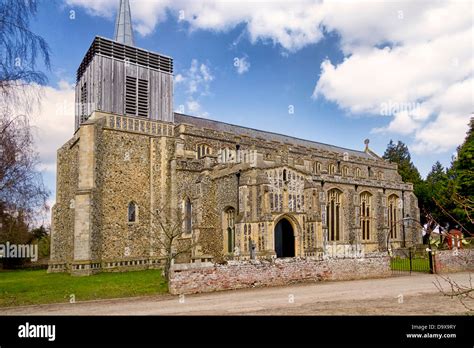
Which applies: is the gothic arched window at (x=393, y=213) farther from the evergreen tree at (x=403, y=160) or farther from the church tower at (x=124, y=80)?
the church tower at (x=124, y=80)

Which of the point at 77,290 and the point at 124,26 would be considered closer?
the point at 77,290

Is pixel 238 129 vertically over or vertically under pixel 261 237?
over

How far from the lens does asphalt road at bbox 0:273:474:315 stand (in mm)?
10125

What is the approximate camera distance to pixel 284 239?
2366cm

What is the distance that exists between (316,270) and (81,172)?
14.1m

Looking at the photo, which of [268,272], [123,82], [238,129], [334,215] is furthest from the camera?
[238,129]

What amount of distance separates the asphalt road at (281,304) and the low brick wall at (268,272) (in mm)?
490

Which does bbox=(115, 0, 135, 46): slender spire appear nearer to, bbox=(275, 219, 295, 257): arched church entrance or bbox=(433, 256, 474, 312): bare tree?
bbox=(275, 219, 295, 257): arched church entrance

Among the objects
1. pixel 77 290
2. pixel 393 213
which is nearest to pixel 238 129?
pixel 393 213

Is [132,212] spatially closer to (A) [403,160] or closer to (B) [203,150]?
Result: (B) [203,150]

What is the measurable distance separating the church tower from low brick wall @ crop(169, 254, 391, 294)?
1447 centimetres

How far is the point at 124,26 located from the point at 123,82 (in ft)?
19.7

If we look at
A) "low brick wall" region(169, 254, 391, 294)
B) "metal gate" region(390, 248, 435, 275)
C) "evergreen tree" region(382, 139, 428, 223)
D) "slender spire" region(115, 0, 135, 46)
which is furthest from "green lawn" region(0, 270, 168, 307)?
"evergreen tree" region(382, 139, 428, 223)

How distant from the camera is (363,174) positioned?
1618 inches
